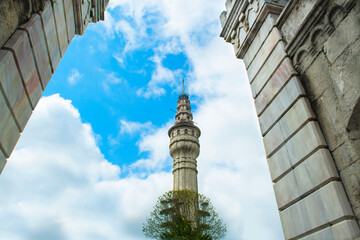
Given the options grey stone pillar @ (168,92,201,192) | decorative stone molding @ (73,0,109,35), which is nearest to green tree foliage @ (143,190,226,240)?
grey stone pillar @ (168,92,201,192)

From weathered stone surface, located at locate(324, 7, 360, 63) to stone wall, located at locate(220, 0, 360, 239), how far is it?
0.02 metres

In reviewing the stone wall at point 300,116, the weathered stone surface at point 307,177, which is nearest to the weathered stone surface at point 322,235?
the stone wall at point 300,116

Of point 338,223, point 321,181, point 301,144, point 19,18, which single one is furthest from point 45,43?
point 338,223

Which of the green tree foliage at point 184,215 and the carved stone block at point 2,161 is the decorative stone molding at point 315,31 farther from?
the green tree foliage at point 184,215

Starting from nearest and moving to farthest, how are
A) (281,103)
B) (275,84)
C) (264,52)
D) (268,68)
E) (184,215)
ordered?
(281,103) < (275,84) < (268,68) < (264,52) < (184,215)

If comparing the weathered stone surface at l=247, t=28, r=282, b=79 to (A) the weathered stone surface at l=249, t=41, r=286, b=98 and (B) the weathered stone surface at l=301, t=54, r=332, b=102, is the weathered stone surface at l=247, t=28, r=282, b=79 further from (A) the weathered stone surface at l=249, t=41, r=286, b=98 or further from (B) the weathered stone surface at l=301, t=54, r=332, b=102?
(B) the weathered stone surface at l=301, t=54, r=332, b=102

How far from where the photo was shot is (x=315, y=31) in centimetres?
382

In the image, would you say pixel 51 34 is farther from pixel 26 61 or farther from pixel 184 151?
pixel 184 151

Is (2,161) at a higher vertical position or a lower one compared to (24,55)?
lower

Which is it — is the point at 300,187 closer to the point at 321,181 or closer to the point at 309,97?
the point at 321,181

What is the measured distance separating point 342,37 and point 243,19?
288 centimetres

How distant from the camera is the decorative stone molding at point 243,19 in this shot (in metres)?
5.07

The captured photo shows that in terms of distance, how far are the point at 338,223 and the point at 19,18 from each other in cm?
487

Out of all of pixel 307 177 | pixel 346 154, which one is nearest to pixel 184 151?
pixel 307 177
